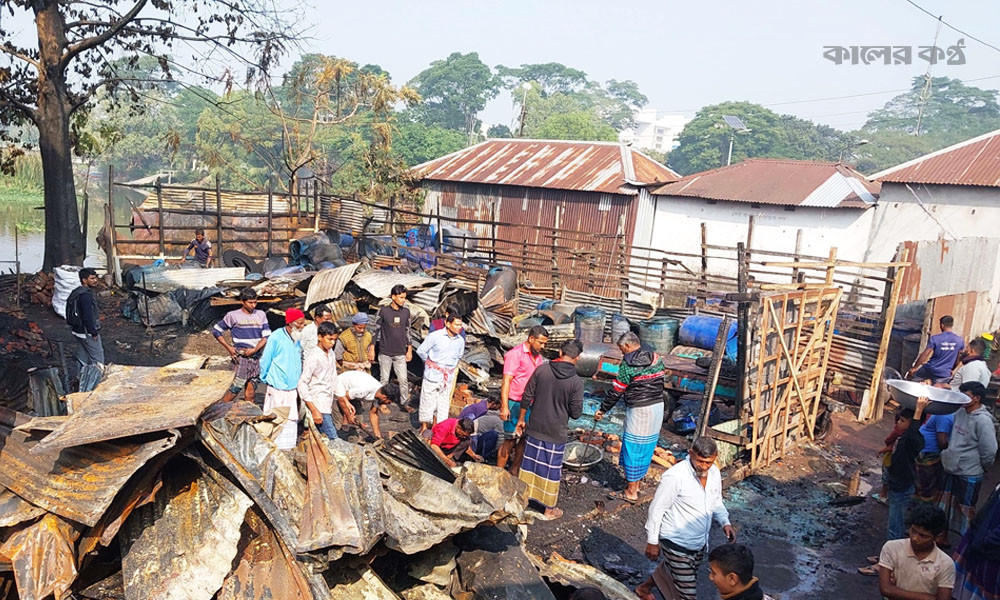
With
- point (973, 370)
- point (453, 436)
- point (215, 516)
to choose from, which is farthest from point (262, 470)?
point (973, 370)

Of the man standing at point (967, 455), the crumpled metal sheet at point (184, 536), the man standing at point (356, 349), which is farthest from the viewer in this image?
the man standing at point (356, 349)

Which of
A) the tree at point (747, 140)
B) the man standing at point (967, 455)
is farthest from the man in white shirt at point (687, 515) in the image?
the tree at point (747, 140)

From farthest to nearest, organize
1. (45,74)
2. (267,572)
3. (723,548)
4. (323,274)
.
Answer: (45,74), (323,274), (267,572), (723,548)

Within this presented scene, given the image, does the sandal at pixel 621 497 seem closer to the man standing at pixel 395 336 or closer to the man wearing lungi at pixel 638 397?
the man wearing lungi at pixel 638 397

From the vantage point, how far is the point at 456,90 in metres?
71.4

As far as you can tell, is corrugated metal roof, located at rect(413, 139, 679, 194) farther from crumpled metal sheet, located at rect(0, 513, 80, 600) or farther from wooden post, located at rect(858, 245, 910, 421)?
crumpled metal sheet, located at rect(0, 513, 80, 600)

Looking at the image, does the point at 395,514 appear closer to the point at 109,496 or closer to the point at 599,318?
the point at 109,496

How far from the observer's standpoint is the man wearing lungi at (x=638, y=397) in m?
6.71

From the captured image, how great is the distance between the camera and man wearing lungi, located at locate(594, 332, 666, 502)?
6707mm

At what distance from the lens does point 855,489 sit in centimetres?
793

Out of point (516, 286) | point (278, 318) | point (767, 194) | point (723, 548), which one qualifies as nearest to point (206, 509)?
point (723, 548)

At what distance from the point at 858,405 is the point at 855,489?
3676 mm

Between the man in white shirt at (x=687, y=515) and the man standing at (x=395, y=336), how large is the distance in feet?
15.0

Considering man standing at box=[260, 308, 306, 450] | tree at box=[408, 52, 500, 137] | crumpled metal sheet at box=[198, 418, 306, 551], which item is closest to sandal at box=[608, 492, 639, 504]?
man standing at box=[260, 308, 306, 450]
